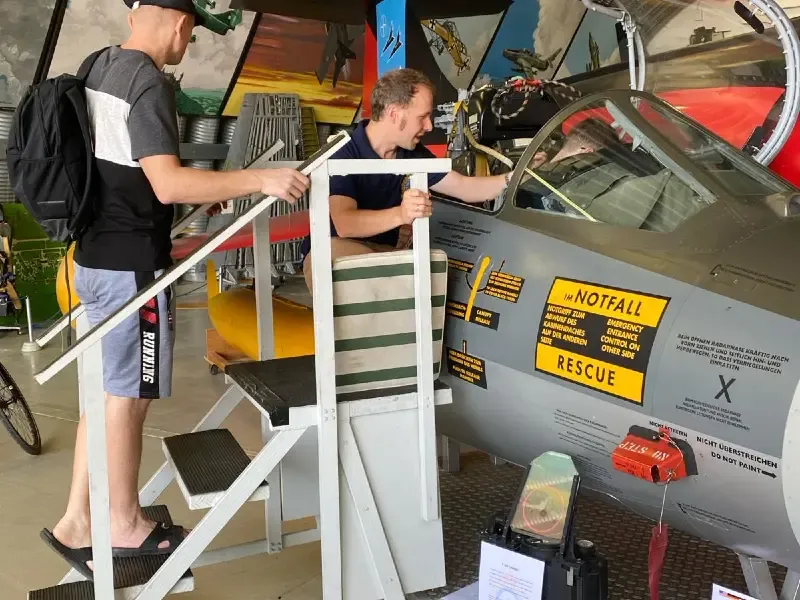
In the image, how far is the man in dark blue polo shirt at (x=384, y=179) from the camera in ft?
8.86

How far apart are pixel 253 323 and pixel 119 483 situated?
9.04 feet

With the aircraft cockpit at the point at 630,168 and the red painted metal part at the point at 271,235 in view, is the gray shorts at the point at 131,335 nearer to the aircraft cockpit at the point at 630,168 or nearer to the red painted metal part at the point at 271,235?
the aircraft cockpit at the point at 630,168

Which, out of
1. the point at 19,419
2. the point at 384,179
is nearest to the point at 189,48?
the point at 19,419

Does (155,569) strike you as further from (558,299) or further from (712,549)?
(712,549)

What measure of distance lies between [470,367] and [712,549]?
1.47 meters

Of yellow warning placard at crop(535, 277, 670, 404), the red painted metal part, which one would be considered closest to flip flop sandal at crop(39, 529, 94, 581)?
yellow warning placard at crop(535, 277, 670, 404)

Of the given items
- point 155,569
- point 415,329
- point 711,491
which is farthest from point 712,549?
point 155,569

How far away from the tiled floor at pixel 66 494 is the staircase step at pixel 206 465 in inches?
19.8

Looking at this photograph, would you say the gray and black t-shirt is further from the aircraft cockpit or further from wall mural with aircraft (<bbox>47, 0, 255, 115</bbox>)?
wall mural with aircraft (<bbox>47, 0, 255, 115</bbox>)

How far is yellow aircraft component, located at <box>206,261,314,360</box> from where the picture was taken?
470cm

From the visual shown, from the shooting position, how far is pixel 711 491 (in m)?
2.01

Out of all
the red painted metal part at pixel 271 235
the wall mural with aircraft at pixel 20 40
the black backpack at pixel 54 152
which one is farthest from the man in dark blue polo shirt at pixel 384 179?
the wall mural with aircraft at pixel 20 40

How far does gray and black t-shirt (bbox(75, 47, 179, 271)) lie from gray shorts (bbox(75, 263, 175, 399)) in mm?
43

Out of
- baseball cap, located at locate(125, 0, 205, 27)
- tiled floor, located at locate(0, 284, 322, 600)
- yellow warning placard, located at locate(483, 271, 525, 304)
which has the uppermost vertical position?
baseball cap, located at locate(125, 0, 205, 27)
